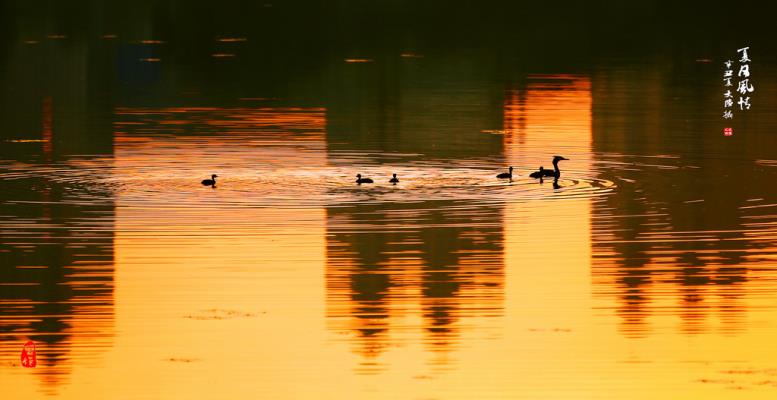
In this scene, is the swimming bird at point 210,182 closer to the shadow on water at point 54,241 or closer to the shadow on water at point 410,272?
the shadow on water at point 54,241

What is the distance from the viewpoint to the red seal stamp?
55.2 feet

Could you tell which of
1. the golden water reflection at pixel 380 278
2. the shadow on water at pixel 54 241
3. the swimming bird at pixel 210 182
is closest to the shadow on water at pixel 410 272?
the golden water reflection at pixel 380 278

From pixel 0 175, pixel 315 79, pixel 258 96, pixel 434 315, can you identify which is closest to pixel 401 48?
pixel 315 79

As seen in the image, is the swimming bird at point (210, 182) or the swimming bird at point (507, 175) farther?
the swimming bird at point (507, 175)

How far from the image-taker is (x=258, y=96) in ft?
158

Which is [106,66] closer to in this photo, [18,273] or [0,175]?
[0,175]

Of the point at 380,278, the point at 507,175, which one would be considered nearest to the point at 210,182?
the point at 507,175

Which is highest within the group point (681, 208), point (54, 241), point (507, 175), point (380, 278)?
point (507, 175)

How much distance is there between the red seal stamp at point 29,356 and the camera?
16.8 metres

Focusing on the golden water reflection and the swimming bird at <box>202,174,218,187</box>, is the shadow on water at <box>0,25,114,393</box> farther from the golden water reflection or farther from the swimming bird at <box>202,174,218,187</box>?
the swimming bird at <box>202,174,218,187</box>

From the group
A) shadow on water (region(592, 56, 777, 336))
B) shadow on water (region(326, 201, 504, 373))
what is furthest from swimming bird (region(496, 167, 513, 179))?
shadow on water (region(326, 201, 504, 373))

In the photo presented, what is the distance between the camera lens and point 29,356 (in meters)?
17.0

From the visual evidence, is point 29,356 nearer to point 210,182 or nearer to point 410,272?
point 410,272

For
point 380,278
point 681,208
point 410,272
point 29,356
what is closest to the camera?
point 29,356
